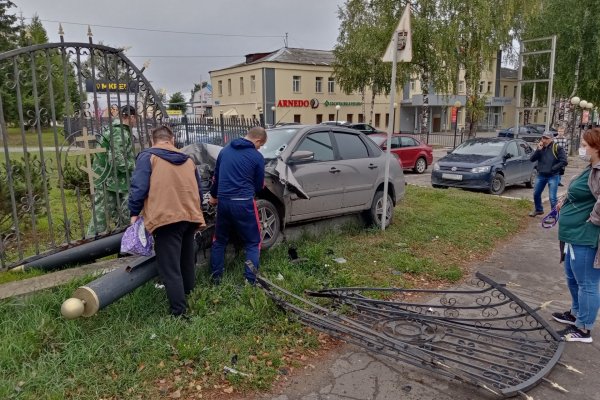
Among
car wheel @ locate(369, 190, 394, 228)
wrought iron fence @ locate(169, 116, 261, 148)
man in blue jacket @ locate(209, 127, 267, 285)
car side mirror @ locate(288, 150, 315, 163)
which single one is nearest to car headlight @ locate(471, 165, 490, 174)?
car wheel @ locate(369, 190, 394, 228)

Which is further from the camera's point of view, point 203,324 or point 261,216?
point 261,216

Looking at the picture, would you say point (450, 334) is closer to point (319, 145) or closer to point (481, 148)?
point (319, 145)

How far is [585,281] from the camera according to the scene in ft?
13.5

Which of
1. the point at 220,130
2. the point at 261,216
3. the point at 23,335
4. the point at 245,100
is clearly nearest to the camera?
the point at 23,335

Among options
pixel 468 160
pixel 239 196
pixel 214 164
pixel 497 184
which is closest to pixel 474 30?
pixel 468 160

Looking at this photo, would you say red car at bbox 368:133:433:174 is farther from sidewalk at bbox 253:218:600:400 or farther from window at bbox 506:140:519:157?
sidewalk at bbox 253:218:600:400

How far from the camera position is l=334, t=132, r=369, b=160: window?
7.31m

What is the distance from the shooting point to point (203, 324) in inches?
159

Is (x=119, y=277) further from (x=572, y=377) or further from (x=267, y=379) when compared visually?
(x=572, y=377)

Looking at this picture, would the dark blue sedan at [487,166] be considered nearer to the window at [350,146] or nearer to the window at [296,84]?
the window at [350,146]

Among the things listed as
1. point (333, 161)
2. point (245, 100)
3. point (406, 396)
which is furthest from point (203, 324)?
point (245, 100)

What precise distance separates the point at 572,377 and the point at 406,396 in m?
1.34

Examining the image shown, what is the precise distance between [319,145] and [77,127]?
10.5ft

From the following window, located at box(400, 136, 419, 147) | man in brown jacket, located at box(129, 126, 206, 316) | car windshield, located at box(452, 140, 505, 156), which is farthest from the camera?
window, located at box(400, 136, 419, 147)
